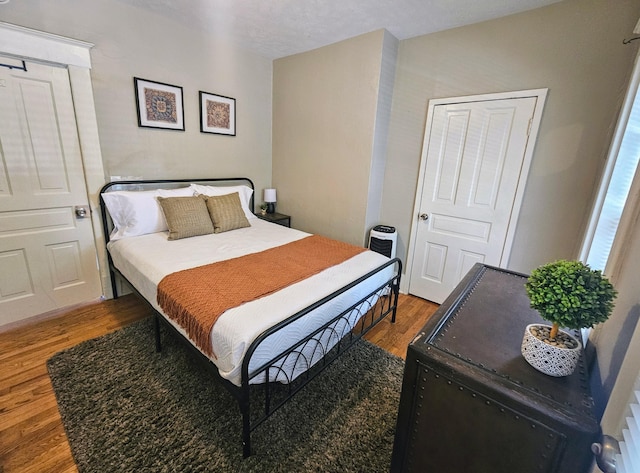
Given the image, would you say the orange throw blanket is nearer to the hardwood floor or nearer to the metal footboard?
the metal footboard

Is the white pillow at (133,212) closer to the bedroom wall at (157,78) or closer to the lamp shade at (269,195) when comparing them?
the bedroom wall at (157,78)

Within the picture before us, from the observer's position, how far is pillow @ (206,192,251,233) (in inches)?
110

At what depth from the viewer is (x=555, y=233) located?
2.28 m

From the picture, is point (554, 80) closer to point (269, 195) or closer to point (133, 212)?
point (269, 195)

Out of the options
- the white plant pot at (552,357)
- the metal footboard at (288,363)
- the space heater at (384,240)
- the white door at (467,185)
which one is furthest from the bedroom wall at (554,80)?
the white plant pot at (552,357)

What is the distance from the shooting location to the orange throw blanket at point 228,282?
4.83 ft

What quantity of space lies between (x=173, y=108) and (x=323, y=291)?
8.37 feet

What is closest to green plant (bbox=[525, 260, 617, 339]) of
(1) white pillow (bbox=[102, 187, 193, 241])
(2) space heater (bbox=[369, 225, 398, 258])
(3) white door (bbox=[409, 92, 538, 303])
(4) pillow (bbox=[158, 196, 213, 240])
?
(3) white door (bbox=[409, 92, 538, 303])

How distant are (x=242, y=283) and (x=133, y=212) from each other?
59.8 inches

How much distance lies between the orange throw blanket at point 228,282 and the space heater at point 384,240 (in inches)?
27.0

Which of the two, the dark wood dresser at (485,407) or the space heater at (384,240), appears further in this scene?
the space heater at (384,240)

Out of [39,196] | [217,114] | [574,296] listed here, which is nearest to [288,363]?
[574,296]

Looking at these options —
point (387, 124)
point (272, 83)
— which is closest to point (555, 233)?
point (387, 124)

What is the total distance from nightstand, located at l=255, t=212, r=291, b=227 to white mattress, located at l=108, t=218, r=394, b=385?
0.52 metres
